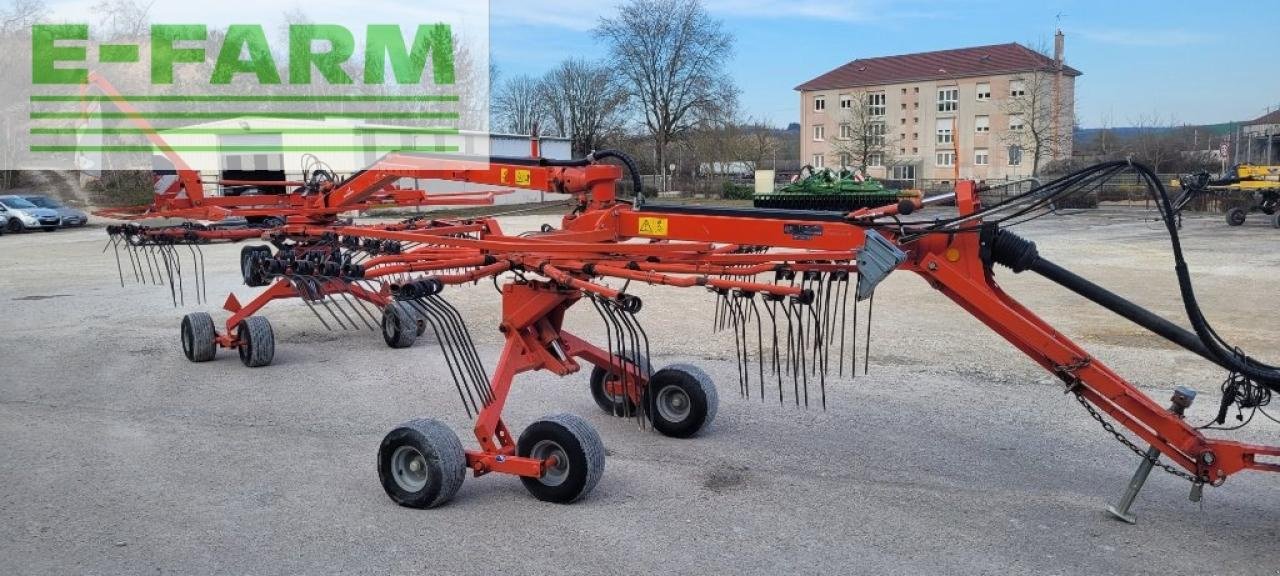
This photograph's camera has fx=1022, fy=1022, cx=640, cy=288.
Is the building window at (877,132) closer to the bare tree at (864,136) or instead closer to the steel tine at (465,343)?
the bare tree at (864,136)

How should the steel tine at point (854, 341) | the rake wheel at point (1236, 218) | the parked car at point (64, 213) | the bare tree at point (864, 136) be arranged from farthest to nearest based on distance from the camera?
the bare tree at point (864, 136), the parked car at point (64, 213), the rake wheel at point (1236, 218), the steel tine at point (854, 341)

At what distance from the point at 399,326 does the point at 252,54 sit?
116ft

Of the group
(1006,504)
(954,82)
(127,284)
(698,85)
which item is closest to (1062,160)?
(954,82)

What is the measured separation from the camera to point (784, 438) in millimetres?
7520

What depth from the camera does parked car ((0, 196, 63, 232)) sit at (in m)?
32.1

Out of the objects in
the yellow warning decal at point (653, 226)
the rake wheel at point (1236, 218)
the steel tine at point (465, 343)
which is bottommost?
the steel tine at point (465, 343)

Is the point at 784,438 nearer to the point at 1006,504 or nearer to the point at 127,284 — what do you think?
the point at 1006,504

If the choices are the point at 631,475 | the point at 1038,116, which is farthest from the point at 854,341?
the point at 1038,116

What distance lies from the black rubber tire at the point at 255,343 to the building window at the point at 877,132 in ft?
170

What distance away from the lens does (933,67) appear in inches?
2633

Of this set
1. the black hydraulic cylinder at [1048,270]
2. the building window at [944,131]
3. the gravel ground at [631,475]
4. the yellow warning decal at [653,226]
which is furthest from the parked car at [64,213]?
the building window at [944,131]

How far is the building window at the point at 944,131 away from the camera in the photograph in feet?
213

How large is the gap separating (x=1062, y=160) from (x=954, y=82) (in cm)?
1508

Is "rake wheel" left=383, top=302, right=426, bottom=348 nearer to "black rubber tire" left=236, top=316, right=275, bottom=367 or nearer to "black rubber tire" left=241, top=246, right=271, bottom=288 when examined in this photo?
"black rubber tire" left=236, top=316, right=275, bottom=367
